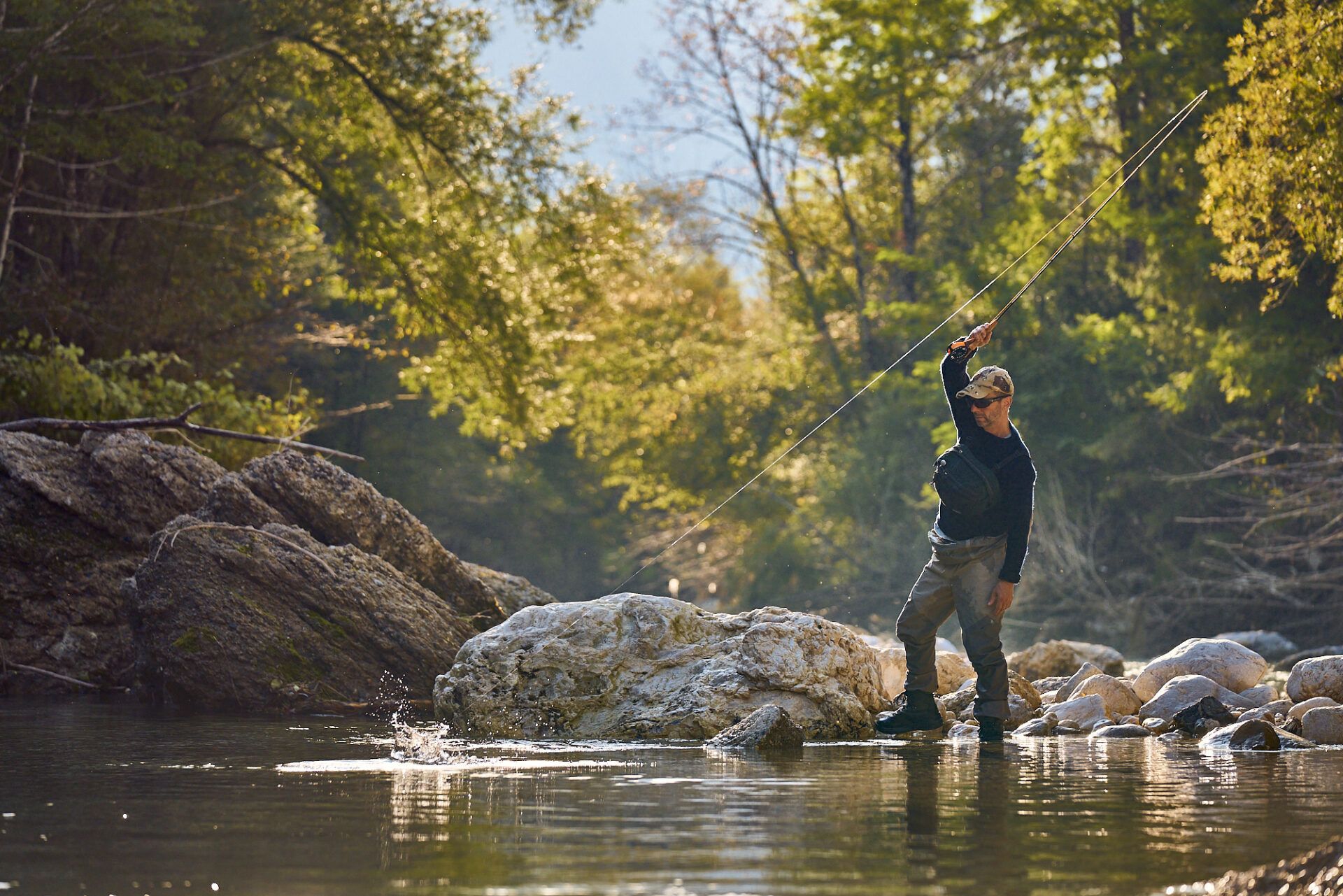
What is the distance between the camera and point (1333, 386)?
2123 cm

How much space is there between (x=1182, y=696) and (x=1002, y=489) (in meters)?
2.48

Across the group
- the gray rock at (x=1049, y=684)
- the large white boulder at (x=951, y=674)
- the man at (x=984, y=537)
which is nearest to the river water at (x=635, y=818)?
the man at (x=984, y=537)

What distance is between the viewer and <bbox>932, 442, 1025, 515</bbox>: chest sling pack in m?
9.16

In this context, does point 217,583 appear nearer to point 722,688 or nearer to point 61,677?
point 61,677

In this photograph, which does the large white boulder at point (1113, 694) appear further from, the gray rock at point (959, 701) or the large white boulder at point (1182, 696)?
the gray rock at point (959, 701)

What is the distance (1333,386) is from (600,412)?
919 inches

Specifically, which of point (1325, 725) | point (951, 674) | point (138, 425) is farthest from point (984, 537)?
point (138, 425)

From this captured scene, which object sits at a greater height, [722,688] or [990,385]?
[990,385]

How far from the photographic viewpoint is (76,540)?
44.5 feet

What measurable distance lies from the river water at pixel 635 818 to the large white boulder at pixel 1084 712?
1559mm

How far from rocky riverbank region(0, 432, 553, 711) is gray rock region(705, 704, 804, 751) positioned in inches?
147

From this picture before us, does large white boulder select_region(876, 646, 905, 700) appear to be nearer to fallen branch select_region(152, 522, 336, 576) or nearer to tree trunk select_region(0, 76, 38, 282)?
fallen branch select_region(152, 522, 336, 576)

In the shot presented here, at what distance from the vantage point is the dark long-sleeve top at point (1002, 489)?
30.2ft

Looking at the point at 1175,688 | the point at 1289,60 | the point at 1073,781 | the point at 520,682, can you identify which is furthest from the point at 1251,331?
the point at 1073,781
